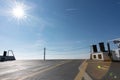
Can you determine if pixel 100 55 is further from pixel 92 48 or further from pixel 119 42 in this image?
pixel 92 48

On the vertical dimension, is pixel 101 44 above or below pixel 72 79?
above

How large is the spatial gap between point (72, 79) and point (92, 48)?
51.7m

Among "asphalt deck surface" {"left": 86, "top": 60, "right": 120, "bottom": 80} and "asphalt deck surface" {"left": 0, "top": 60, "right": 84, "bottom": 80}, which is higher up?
"asphalt deck surface" {"left": 86, "top": 60, "right": 120, "bottom": 80}

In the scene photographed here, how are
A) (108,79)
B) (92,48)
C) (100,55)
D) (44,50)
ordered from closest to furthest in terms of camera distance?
(108,79), (100,55), (92,48), (44,50)

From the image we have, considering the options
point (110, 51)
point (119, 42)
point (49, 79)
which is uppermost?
point (119, 42)

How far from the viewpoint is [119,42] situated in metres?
44.8

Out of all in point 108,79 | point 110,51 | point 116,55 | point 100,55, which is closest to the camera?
point 108,79

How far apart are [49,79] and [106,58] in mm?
37868

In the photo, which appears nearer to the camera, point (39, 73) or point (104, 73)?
point (104, 73)

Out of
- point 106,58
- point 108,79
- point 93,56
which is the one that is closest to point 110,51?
point 106,58

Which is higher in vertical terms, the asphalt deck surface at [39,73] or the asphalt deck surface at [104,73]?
the asphalt deck surface at [104,73]

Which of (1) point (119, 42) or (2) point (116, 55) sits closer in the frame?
(2) point (116, 55)

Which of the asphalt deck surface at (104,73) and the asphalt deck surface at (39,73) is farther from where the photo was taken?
the asphalt deck surface at (39,73)

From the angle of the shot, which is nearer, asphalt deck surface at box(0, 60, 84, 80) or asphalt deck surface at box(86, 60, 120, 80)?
asphalt deck surface at box(86, 60, 120, 80)
